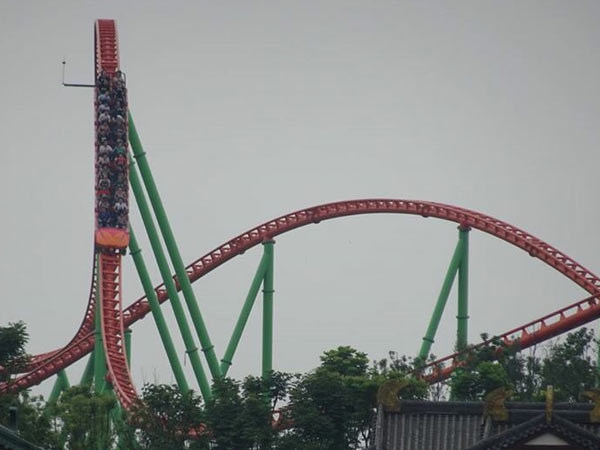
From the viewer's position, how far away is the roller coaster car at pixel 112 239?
66625 mm

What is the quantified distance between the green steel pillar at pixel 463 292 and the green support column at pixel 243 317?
5.39 metres

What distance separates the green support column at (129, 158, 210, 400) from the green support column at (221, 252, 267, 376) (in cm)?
169

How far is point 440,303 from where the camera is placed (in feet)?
225

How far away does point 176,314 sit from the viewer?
67375mm

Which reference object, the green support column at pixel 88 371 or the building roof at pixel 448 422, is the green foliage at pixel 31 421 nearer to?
the green support column at pixel 88 371

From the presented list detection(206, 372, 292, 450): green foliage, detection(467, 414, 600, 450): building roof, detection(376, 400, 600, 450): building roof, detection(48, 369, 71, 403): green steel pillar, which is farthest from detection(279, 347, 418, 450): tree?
detection(467, 414, 600, 450): building roof

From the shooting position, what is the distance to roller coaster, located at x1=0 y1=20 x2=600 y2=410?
66375 mm

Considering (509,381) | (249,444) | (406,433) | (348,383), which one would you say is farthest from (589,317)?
(406,433)

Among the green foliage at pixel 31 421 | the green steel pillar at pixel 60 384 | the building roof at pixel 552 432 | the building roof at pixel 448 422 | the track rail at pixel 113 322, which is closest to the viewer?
the building roof at pixel 552 432

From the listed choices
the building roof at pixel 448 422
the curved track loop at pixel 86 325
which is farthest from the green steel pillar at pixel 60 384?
the building roof at pixel 448 422

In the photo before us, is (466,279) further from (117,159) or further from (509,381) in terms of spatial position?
(117,159)

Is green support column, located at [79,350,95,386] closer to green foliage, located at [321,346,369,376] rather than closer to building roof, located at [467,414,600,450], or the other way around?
green foliage, located at [321,346,369,376]

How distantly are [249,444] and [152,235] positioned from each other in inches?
380

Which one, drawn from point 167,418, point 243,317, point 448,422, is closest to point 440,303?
point 243,317
